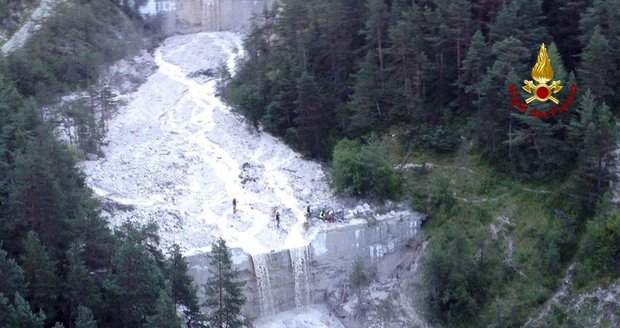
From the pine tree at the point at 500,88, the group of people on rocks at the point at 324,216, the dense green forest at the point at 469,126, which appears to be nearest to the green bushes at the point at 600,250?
the dense green forest at the point at 469,126

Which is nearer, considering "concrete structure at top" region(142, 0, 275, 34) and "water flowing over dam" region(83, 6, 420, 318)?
"water flowing over dam" region(83, 6, 420, 318)

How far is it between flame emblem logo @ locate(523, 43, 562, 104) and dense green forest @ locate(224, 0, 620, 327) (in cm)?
47

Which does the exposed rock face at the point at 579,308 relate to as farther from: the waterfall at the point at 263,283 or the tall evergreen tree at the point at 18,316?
the tall evergreen tree at the point at 18,316

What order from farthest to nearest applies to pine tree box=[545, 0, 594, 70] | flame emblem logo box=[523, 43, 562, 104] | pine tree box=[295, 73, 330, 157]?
pine tree box=[295, 73, 330, 157] → pine tree box=[545, 0, 594, 70] → flame emblem logo box=[523, 43, 562, 104]

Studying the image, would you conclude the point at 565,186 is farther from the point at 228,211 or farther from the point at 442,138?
the point at 228,211

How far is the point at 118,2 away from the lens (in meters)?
76.7

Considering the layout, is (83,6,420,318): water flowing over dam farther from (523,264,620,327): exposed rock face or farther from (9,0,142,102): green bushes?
(523,264,620,327): exposed rock face

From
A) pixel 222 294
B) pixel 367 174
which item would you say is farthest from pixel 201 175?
pixel 222 294

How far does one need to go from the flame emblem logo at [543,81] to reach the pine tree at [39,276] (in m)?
23.1

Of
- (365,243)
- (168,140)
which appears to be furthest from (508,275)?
(168,140)

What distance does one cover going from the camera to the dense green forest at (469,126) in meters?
35.0

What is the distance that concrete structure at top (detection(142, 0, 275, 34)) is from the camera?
80875mm

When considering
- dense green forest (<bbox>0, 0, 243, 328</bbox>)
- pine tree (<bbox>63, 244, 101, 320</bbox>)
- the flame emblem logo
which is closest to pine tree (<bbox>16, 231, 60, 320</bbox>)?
dense green forest (<bbox>0, 0, 243, 328</bbox>)

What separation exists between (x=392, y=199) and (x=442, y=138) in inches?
177
